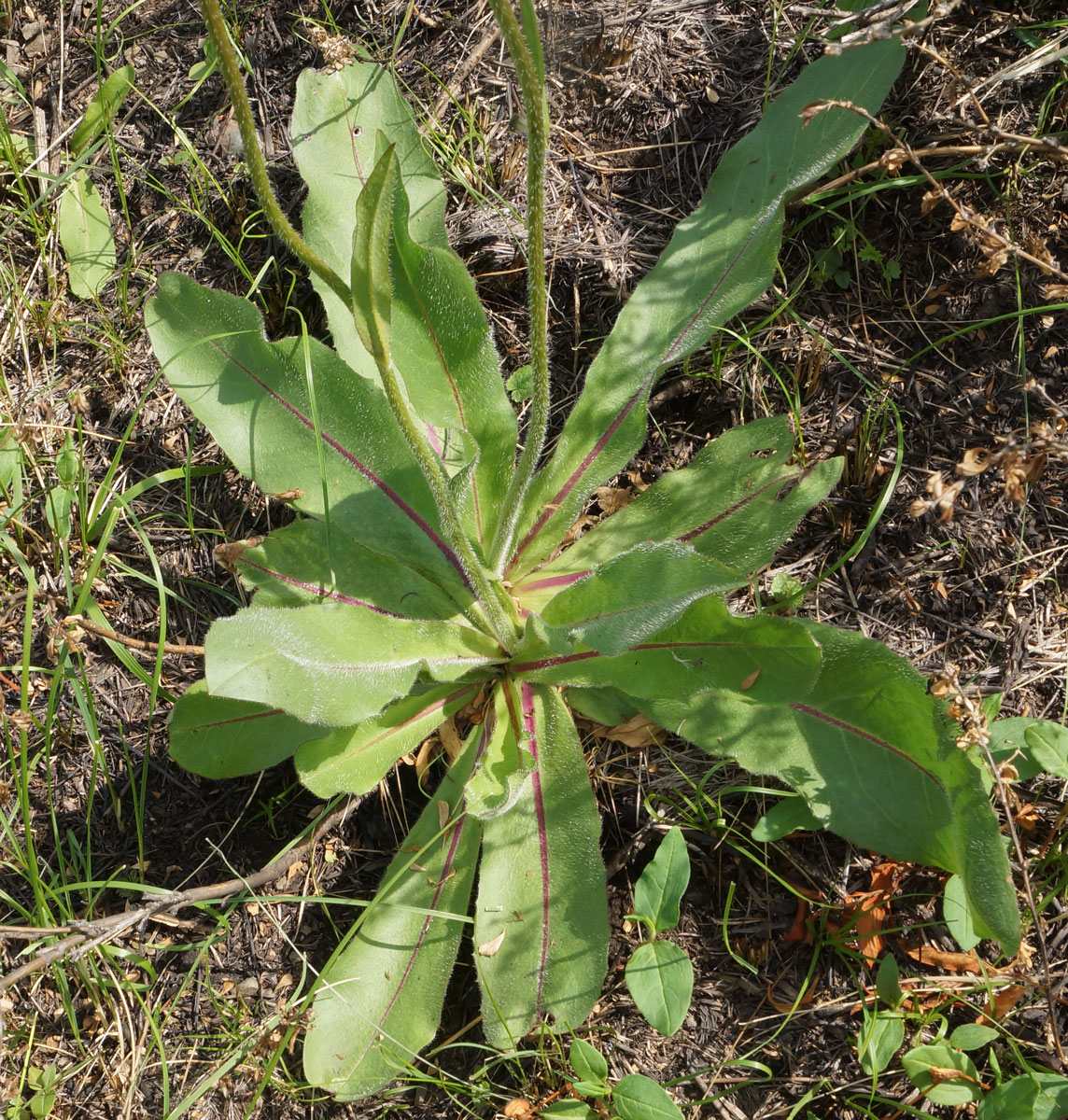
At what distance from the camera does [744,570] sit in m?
2.25

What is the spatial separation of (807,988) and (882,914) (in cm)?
26

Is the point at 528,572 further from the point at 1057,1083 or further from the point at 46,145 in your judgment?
the point at 46,145

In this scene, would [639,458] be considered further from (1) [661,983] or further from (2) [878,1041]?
(2) [878,1041]

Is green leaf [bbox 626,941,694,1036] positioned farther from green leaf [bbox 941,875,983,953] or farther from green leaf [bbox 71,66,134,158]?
green leaf [bbox 71,66,134,158]

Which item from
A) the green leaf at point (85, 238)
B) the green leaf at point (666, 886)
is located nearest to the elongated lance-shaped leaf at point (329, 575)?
the green leaf at point (666, 886)

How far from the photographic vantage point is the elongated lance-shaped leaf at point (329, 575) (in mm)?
2299

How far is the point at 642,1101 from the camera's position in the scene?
7.22ft

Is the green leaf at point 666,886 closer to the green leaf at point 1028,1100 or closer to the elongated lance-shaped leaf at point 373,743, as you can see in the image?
A: the elongated lance-shaped leaf at point 373,743

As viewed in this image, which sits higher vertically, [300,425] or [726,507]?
[300,425]

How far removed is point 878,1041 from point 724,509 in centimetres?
131

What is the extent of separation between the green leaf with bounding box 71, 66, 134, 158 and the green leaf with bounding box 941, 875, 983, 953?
3211mm

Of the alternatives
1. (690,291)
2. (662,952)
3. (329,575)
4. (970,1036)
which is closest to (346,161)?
(690,291)

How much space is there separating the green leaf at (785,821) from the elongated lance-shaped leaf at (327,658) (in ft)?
2.58

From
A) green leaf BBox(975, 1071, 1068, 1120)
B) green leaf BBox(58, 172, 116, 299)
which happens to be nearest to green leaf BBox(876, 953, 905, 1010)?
green leaf BBox(975, 1071, 1068, 1120)
